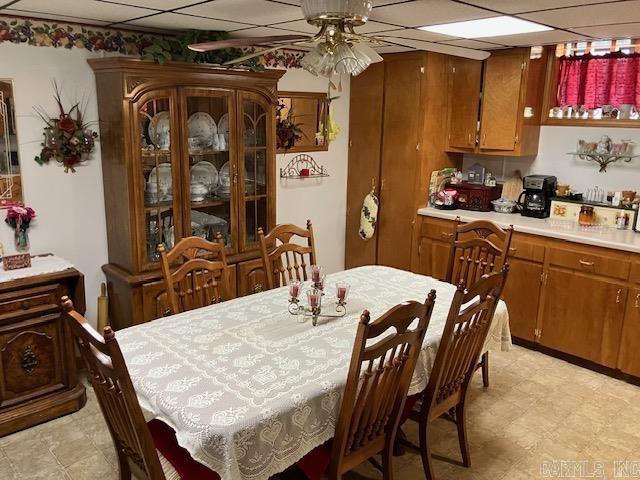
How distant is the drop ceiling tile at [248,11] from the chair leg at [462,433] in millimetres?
2049

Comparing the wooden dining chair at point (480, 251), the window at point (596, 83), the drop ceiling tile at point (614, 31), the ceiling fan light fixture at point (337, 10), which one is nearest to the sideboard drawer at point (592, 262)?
the wooden dining chair at point (480, 251)

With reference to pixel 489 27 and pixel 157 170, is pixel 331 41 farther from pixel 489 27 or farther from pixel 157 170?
pixel 157 170

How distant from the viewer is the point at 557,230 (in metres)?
3.71

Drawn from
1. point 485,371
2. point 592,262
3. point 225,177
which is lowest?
point 485,371

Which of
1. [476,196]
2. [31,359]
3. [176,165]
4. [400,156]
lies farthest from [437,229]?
[31,359]

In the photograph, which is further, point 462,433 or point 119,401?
point 462,433

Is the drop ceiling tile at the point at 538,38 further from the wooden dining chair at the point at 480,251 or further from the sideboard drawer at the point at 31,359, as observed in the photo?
the sideboard drawer at the point at 31,359

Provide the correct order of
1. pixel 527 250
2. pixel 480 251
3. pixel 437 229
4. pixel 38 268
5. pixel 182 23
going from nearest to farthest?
pixel 38 268 → pixel 182 23 → pixel 480 251 → pixel 527 250 → pixel 437 229

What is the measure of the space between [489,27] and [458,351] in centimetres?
184

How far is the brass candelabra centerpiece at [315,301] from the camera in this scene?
96.4 inches

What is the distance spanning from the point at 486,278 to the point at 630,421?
1668 millimetres

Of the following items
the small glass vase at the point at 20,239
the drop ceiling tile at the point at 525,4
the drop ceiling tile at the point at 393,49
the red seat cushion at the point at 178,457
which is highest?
the drop ceiling tile at the point at 393,49

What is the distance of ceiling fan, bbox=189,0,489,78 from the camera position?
1912 millimetres

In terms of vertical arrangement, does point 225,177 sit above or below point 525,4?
below
